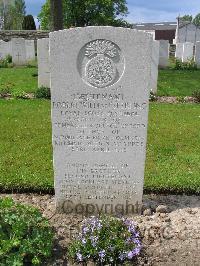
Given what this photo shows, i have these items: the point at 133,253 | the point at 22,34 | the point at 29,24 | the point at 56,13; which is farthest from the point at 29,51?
the point at 133,253

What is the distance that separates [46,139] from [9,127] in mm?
1180

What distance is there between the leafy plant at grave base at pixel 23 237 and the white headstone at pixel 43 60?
787cm

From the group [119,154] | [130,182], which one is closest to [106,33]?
[119,154]

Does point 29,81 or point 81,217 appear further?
point 29,81

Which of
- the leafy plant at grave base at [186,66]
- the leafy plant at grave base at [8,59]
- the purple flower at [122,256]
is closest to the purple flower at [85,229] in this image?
the purple flower at [122,256]

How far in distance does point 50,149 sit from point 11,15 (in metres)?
65.0

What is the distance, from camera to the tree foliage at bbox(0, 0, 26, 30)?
65.0 m

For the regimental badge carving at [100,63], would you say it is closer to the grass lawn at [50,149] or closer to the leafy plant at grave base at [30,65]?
the grass lawn at [50,149]

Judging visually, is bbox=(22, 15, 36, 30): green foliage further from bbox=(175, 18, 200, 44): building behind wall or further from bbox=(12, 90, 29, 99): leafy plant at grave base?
bbox=(175, 18, 200, 44): building behind wall

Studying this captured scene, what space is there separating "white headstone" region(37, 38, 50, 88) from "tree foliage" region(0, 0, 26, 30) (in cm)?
5600

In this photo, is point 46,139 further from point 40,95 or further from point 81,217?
point 40,95

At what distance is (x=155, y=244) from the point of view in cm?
386

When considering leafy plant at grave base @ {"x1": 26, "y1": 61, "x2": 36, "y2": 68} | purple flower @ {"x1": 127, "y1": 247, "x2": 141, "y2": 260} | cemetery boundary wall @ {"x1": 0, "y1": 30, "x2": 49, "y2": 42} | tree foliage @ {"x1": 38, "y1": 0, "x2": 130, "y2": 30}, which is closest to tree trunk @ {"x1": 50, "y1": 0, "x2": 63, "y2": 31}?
leafy plant at grave base @ {"x1": 26, "y1": 61, "x2": 36, "y2": 68}

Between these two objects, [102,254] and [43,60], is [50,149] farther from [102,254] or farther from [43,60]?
[43,60]
